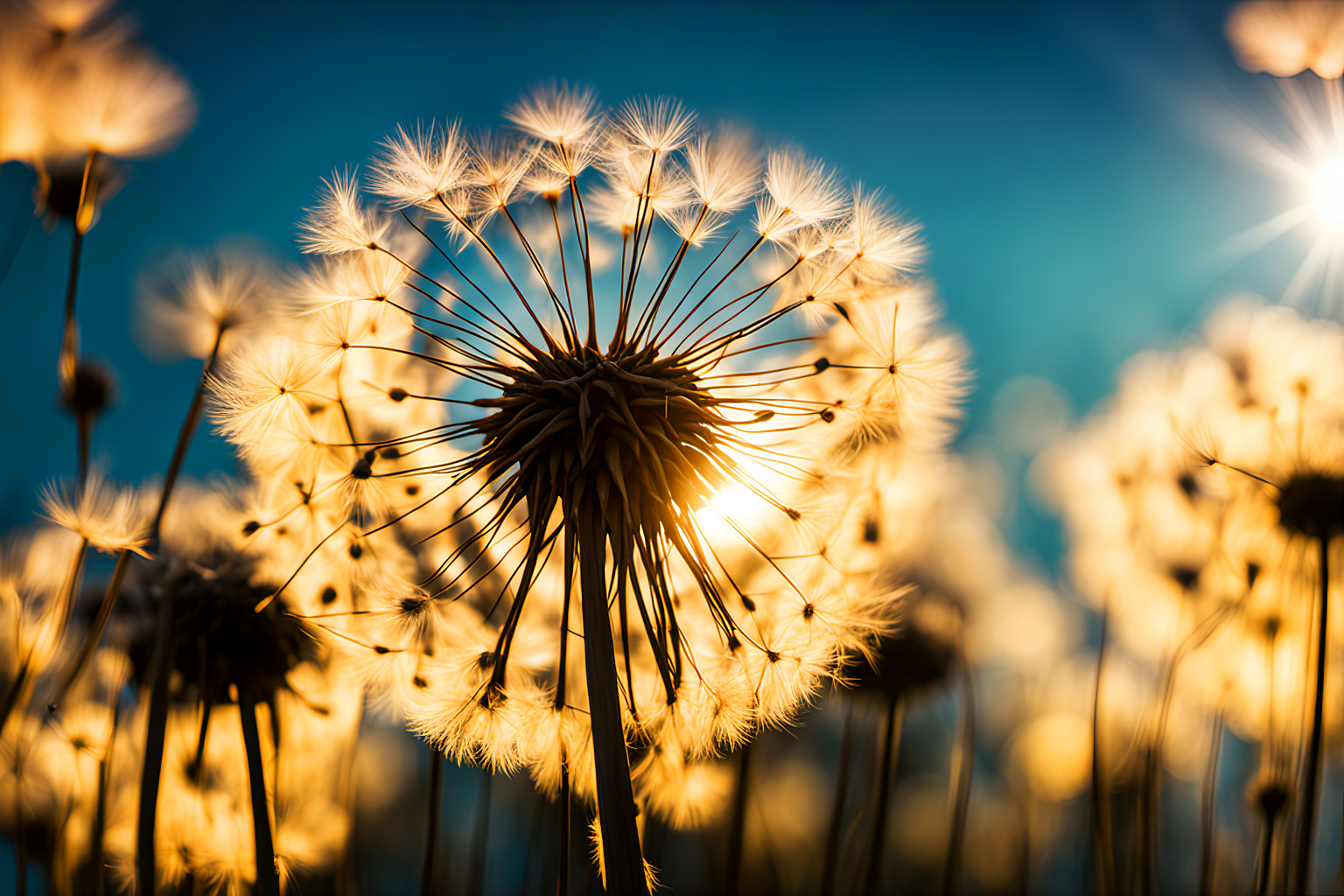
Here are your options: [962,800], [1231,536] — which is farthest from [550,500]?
[1231,536]

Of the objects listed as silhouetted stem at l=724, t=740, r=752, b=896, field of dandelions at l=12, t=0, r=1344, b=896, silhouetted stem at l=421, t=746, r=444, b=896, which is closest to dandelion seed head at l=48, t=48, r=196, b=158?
field of dandelions at l=12, t=0, r=1344, b=896

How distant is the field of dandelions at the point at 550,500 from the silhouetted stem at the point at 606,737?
0.07 feet

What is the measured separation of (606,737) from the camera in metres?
3.21

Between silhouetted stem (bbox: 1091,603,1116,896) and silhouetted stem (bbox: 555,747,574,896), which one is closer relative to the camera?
silhouetted stem (bbox: 555,747,574,896)

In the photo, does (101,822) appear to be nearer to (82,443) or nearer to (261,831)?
(261,831)

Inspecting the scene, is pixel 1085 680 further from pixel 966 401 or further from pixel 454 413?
pixel 454 413

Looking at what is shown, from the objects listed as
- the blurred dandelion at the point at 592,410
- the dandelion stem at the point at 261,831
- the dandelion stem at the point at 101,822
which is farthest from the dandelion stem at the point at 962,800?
the dandelion stem at the point at 101,822

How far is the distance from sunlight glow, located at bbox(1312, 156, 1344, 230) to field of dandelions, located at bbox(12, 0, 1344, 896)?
0.07 ft

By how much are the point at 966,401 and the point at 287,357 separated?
163 inches

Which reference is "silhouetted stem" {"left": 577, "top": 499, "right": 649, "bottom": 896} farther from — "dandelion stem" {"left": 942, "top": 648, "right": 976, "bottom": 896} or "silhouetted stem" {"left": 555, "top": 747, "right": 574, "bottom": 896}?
"dandelion stem" {"left": 942, "top": 648, "right": 976, "bottom": 896}

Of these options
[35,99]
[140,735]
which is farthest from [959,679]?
[35,99]

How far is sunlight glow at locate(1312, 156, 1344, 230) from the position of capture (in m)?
4.60

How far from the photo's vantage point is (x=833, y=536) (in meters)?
4.43

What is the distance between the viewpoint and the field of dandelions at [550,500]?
3.65 meters
